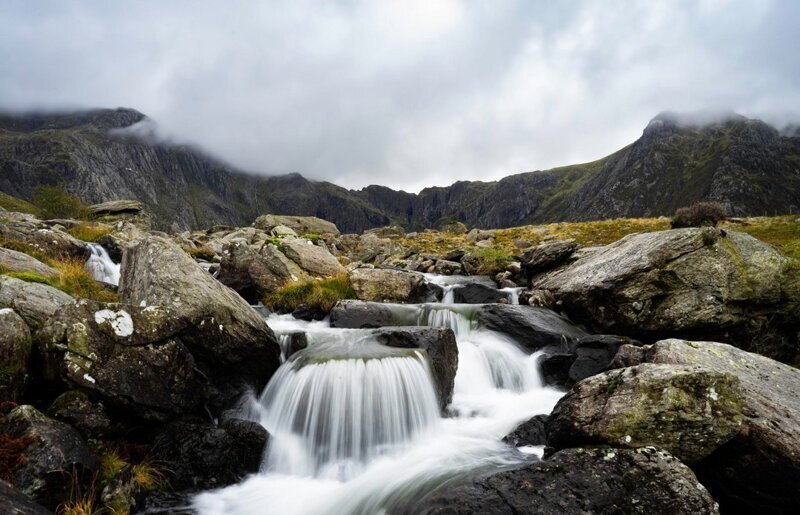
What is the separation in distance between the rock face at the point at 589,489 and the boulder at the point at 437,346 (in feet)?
16.9

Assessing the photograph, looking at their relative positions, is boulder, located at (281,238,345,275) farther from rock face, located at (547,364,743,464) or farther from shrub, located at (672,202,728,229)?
shrub, located at (672,202,728,229)

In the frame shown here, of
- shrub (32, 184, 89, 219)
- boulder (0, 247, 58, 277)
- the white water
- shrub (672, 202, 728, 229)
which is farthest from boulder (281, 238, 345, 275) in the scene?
shrub (32, 184, 89, 219)

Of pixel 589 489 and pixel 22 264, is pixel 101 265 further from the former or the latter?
pixel 589 489

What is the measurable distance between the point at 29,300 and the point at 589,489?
11.4 meters

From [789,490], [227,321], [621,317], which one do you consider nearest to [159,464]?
[227,321]

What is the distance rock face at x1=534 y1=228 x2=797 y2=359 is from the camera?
44.8ft

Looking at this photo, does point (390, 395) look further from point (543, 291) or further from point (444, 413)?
point (543, 291)

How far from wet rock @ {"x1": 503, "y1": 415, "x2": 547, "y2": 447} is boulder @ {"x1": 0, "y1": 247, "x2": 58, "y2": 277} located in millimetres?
14307

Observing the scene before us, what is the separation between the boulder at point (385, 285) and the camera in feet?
63.0

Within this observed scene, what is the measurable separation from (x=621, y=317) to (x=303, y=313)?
12.3 meters

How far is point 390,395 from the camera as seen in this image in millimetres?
10336

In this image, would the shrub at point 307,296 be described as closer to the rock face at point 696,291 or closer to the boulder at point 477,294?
the boulder at point 477,294

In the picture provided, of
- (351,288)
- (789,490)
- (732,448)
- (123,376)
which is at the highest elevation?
(351,288)

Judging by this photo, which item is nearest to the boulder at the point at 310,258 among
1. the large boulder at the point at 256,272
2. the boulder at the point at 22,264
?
the large boulder at the point at 256,272
